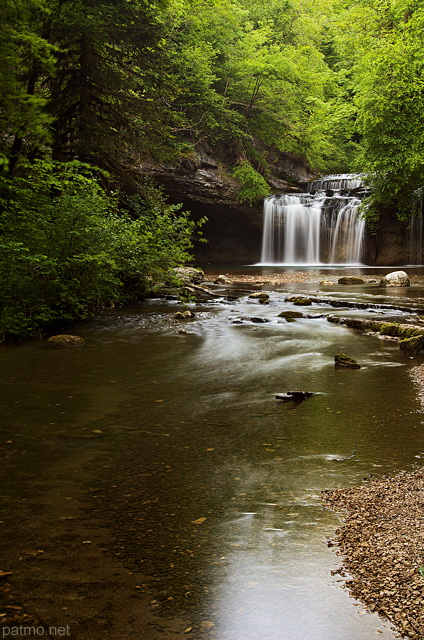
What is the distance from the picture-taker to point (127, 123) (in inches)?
535

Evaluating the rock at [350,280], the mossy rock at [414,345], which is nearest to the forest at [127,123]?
the mossy rock at [414,345]

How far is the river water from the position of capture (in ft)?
7.02

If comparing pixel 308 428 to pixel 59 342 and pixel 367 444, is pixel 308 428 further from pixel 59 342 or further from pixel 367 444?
pixel 59 342

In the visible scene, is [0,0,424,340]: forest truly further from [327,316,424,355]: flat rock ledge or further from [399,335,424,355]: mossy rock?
[399,335,424,355]: mossy rock

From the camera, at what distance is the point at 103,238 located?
392 inches

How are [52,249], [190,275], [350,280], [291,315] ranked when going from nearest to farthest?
1. [52,249]
2. [291,315]
3. [350,280]
4. [190,275]

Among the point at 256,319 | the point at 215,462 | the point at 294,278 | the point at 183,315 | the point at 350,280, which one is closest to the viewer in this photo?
the point at 215,462

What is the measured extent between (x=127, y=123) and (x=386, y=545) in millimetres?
13371

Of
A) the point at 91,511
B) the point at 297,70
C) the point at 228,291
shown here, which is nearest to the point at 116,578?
the point at 91,511

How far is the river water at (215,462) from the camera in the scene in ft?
7.02

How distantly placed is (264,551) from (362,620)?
639mm

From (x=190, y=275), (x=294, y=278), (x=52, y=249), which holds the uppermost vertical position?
(x=52, y=249)

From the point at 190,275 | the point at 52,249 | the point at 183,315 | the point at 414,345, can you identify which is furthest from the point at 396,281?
the point at 52,249

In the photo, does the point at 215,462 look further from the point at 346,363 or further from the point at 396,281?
the point at 396,281
